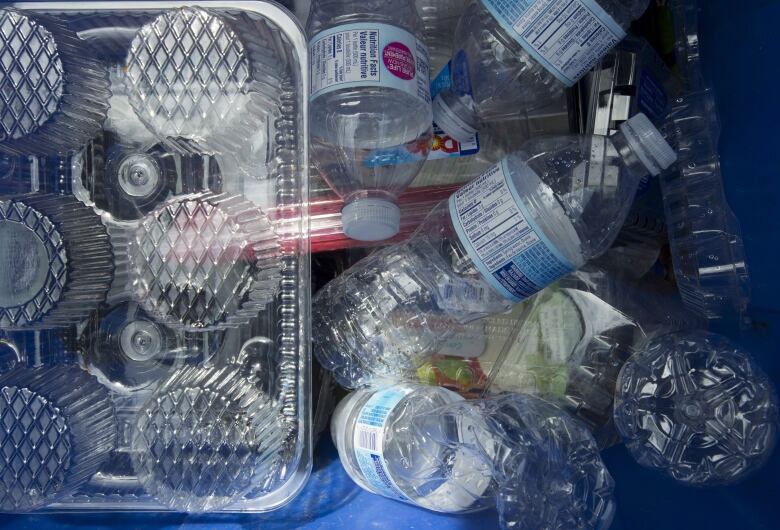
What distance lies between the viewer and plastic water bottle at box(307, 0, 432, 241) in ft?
2.33

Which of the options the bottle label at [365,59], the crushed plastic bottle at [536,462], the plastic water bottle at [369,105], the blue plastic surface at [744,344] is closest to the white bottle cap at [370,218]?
the plastic water bottle at [369,105]

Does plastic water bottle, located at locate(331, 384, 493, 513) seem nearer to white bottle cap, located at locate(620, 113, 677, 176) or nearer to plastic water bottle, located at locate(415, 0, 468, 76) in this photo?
white bottle cap, located at locate(620, 113, 677, 176)

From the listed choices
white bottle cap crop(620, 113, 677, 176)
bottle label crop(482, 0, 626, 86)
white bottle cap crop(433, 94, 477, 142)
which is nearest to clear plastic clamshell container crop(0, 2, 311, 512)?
white bottle cap crop(433, 94, 477, 142)

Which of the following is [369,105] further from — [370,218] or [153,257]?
[153,257]

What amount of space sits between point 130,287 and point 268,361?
213mm

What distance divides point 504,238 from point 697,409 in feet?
1.15

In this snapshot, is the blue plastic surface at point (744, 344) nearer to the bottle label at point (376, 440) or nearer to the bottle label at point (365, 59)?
the bottle label at point (376, 440)

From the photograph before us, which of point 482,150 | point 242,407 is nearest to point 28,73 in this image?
point 242,407

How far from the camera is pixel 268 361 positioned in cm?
85

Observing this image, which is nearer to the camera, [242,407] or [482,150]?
[242,407]

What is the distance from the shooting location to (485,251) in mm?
695

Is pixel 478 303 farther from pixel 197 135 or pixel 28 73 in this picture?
pixel 28 73

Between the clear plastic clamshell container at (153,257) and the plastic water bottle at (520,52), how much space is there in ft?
0.73

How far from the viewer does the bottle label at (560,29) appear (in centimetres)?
69
